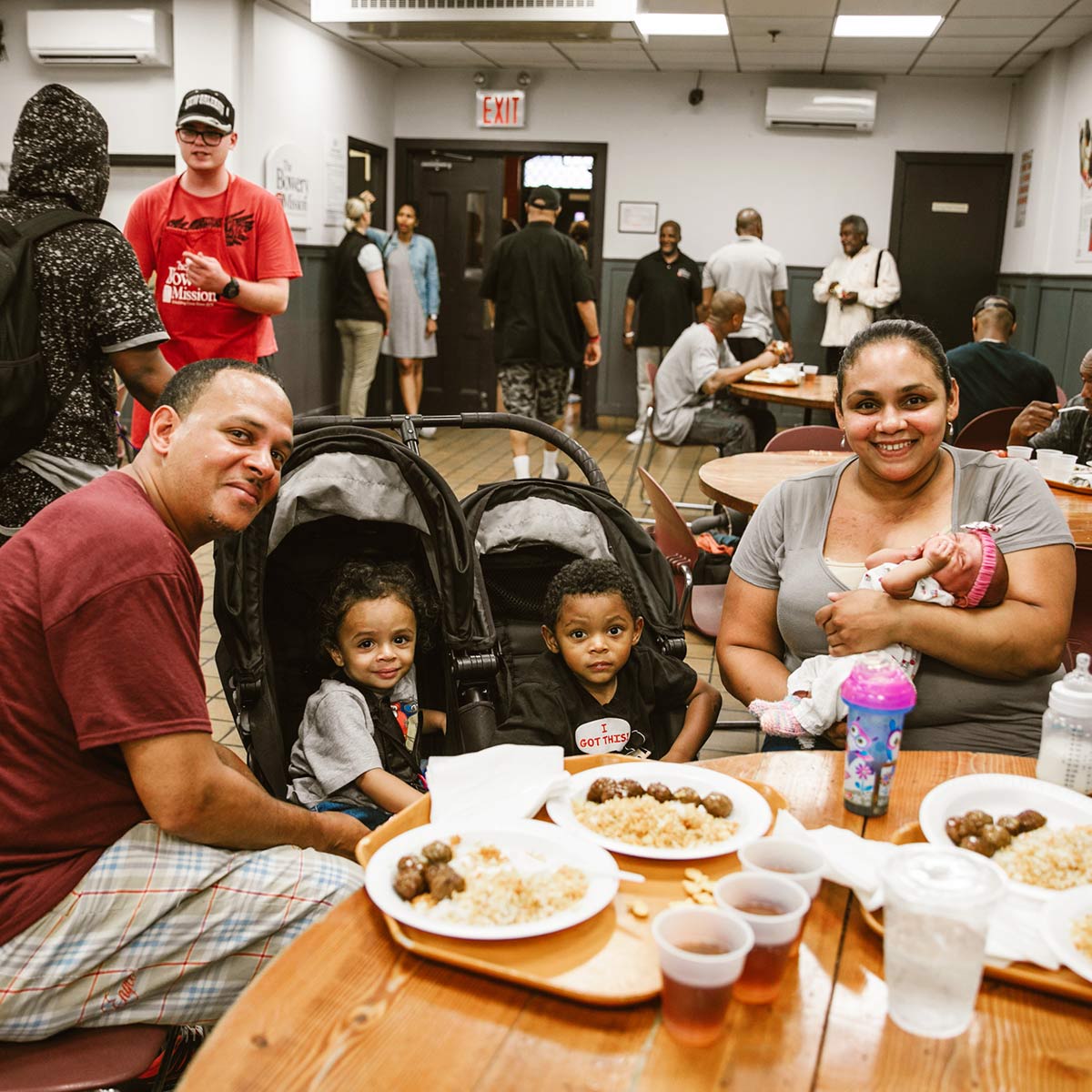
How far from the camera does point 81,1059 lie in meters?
1.39

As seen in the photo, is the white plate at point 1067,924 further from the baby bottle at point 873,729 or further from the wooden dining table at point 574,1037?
the baby bottle at point 873,729

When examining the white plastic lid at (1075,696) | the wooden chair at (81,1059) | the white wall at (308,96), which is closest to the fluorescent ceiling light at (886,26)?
the white wall at (308,96)

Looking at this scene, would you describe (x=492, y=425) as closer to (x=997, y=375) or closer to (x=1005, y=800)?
(x=1005, y=800)

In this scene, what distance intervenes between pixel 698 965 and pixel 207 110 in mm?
3319

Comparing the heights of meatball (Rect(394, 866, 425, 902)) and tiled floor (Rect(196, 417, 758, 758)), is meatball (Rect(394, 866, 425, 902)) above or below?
above

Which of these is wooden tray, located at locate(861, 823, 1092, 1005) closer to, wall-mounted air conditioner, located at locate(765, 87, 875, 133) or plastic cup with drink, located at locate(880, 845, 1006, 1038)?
plastic cup with drink, located at locate(880, 845, 1006, 1038)

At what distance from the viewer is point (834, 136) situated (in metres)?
10.0

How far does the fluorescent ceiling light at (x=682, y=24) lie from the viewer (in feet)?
26.3

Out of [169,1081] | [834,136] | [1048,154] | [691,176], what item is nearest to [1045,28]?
[1048,154]

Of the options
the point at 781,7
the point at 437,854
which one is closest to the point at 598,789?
the point at 437,854

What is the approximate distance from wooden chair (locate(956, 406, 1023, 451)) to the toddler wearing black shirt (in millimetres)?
2974

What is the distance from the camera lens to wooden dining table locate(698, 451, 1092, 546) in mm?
3201

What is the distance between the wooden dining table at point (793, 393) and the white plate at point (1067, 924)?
4757 mm

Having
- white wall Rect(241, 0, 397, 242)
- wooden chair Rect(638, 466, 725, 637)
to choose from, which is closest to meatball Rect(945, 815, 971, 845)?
wooden chair Rect(638, 466, 725, 637)
